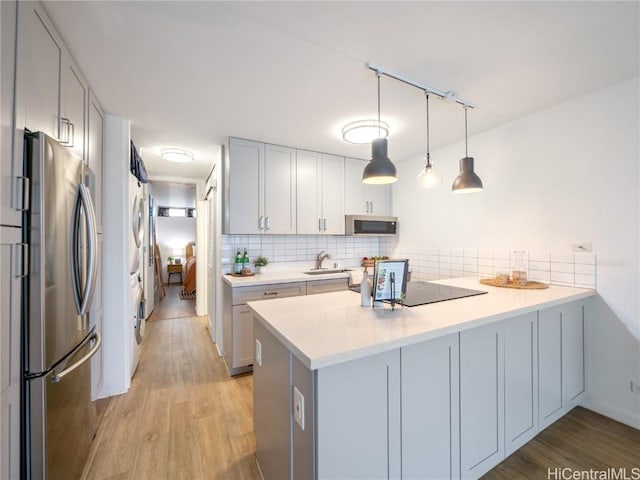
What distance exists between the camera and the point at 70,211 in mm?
1318

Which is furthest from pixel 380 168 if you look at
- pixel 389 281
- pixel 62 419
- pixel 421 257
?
pixel 421 257

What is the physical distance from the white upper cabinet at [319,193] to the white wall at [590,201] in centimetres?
157

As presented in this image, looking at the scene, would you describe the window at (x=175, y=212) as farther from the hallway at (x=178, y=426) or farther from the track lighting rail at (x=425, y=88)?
the track lighting rail at (x=425, y=88)

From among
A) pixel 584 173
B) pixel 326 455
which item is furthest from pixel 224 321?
pixel 584 173

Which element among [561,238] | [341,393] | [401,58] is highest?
[401,58]

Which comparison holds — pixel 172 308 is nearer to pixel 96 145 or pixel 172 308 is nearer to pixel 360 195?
pixel 96 145

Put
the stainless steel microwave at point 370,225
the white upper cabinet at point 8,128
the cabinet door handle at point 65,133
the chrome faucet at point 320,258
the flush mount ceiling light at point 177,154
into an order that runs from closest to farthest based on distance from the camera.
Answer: the white upper cabinet at point 8,128 → the cabinet door handle at point 65,133 → the flush mount ceiling light at point 177,154 → the stainless steel microwave at point 370,225 → the chrome faucet at point 320,258

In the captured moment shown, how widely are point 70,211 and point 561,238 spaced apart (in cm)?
332

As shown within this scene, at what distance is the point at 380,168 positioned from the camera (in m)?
1.65

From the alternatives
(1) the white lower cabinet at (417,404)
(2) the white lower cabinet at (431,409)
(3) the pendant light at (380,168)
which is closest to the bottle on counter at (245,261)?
(1) the white lower cabinet at (417,404)

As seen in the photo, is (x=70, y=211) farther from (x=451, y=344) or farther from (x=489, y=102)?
(x=489, y=102)

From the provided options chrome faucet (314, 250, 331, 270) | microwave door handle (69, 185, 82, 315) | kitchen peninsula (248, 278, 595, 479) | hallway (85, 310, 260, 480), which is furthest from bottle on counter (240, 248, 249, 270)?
microwave door handle (69, 185, 82, 315)

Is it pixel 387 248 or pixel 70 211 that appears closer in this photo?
pixel 70 211

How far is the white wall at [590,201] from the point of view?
1.93 metres
